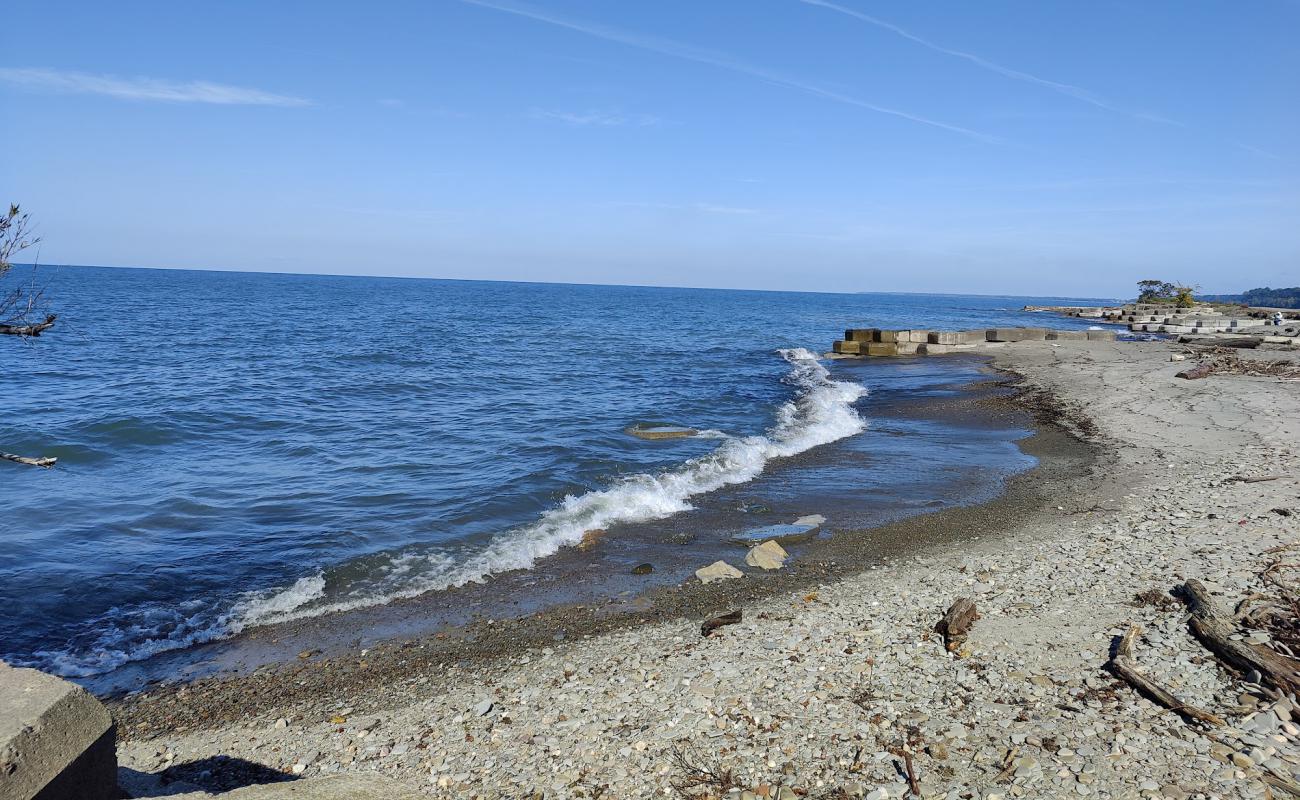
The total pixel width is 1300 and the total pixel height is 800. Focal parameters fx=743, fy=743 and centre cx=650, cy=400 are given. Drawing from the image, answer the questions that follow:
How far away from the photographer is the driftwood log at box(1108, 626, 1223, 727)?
590cm

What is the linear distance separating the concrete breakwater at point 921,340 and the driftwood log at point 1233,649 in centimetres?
3778

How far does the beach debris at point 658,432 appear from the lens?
68.7 ft

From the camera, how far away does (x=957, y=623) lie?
780 centimetres

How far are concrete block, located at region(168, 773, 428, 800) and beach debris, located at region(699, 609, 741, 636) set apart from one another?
454 centimetres

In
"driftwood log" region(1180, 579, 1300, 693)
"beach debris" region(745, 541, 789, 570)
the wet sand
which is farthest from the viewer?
"beach debris" region(745, 541, 789, 570)

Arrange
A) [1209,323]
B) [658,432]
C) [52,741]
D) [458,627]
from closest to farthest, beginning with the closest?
[52,741] → [458,627] → [658,432] → [1209,323]

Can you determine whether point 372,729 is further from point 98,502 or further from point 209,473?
point 209,473

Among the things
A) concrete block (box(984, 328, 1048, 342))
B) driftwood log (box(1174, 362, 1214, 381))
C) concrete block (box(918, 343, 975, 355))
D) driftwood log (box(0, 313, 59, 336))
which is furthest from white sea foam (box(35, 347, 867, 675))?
concrete block (box(984, 328, 1048, 342))

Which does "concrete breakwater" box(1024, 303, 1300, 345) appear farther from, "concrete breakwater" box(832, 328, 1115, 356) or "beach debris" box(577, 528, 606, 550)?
"beach debris" box(577, 528, 606, 550)

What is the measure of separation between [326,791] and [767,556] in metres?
7.62

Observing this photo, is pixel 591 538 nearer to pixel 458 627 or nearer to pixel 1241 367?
pixel 458 627

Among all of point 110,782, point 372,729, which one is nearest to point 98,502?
point 372,729

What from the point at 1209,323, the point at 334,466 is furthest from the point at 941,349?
the point at 334,466

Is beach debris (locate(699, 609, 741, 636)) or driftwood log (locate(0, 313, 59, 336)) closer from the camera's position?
driftwood log (locate(0, 313, 59, 336))
